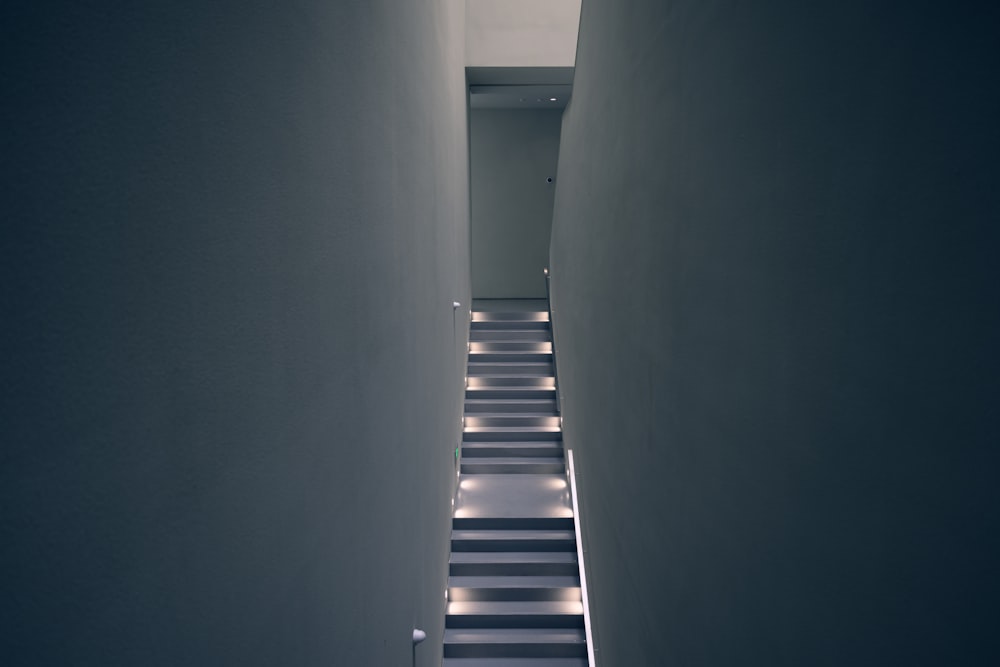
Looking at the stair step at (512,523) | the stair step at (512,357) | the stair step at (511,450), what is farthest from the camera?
the stair step at (512,357)

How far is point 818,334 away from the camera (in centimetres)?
148

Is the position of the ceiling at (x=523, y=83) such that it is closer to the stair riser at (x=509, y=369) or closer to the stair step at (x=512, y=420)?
the stair riser at (x=509, y=369)

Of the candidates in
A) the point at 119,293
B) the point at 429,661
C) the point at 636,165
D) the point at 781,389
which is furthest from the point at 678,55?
the point at 429,661

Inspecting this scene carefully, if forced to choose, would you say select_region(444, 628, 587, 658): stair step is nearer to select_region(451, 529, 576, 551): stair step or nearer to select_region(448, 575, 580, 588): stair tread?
select_region(448, 575, 580, 588): stair tread

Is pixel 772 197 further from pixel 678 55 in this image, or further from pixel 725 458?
pixel 678 55

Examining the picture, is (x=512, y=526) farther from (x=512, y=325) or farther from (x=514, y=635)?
(x=512, y=325)

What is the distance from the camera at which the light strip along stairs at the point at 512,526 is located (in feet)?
17.9

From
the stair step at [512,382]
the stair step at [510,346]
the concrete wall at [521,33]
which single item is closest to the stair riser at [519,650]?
the stair step at [512,382]

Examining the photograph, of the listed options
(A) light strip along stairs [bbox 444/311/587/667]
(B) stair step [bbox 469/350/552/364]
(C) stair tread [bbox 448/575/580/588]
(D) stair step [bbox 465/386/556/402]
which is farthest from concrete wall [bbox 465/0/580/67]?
(C) stair tread [bbox 448/575/580/588]

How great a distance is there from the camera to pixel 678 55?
2.61 meters

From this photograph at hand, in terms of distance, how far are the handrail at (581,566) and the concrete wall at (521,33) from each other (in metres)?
5.41

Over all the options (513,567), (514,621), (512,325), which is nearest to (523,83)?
(512,325)

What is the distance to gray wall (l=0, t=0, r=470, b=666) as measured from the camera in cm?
73

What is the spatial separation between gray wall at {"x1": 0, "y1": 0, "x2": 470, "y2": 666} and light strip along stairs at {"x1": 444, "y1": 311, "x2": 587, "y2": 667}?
11.6 ft
